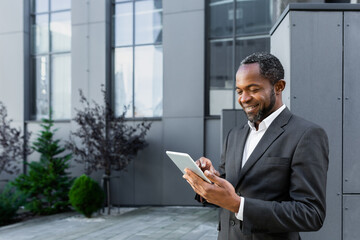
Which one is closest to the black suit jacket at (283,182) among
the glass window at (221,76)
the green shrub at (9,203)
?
the glass window at (221,76)

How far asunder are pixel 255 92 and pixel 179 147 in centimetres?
900

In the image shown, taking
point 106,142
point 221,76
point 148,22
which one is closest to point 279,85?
point 106,142

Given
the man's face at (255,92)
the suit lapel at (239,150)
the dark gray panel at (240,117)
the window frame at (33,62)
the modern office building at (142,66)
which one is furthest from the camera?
the window frame at (33,62)

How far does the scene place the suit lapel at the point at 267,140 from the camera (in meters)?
2.01

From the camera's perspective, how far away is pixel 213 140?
35.2 ft

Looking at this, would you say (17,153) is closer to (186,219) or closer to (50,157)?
(50,157)

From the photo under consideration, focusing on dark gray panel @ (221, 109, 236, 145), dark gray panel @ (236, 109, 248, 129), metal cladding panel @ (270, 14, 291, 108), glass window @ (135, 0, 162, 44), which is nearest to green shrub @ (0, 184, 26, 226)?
glass window @ (135, 0, 162, 44)

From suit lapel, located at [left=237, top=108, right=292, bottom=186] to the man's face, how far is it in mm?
76

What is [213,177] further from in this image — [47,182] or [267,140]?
[47,182]

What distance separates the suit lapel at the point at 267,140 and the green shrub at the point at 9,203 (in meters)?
9.37

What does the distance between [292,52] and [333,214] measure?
136cm

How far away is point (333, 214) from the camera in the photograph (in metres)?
3.14

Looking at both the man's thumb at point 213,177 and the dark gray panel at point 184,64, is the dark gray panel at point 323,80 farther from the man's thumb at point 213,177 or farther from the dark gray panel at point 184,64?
the dark gray panel at point 184,64

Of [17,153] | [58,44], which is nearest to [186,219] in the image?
[17,153]
